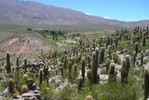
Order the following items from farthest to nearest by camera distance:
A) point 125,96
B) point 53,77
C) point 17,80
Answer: point 53,77 → point 17,80 → point 125,96

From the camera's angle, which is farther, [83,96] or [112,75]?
[112,75]

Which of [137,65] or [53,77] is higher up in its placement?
[137,65]

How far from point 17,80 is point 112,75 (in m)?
6.38

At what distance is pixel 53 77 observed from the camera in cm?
1830

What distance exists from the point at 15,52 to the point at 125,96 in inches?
1184

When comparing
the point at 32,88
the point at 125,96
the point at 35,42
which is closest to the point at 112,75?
the point at 125,96

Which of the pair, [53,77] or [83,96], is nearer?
[83,96]

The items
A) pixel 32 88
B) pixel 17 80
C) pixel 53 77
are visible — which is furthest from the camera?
pixel 53 77

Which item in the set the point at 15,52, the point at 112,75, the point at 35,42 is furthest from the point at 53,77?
the point at 35,42

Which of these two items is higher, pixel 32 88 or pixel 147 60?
pixel 147 60

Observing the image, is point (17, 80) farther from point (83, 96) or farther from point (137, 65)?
point (137, 65)

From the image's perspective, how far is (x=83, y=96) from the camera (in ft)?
36.4

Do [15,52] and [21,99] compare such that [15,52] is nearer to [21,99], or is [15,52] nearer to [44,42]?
[44,42]

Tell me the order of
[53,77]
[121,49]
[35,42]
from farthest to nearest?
[35,42] < [121,49] < [53,77]
